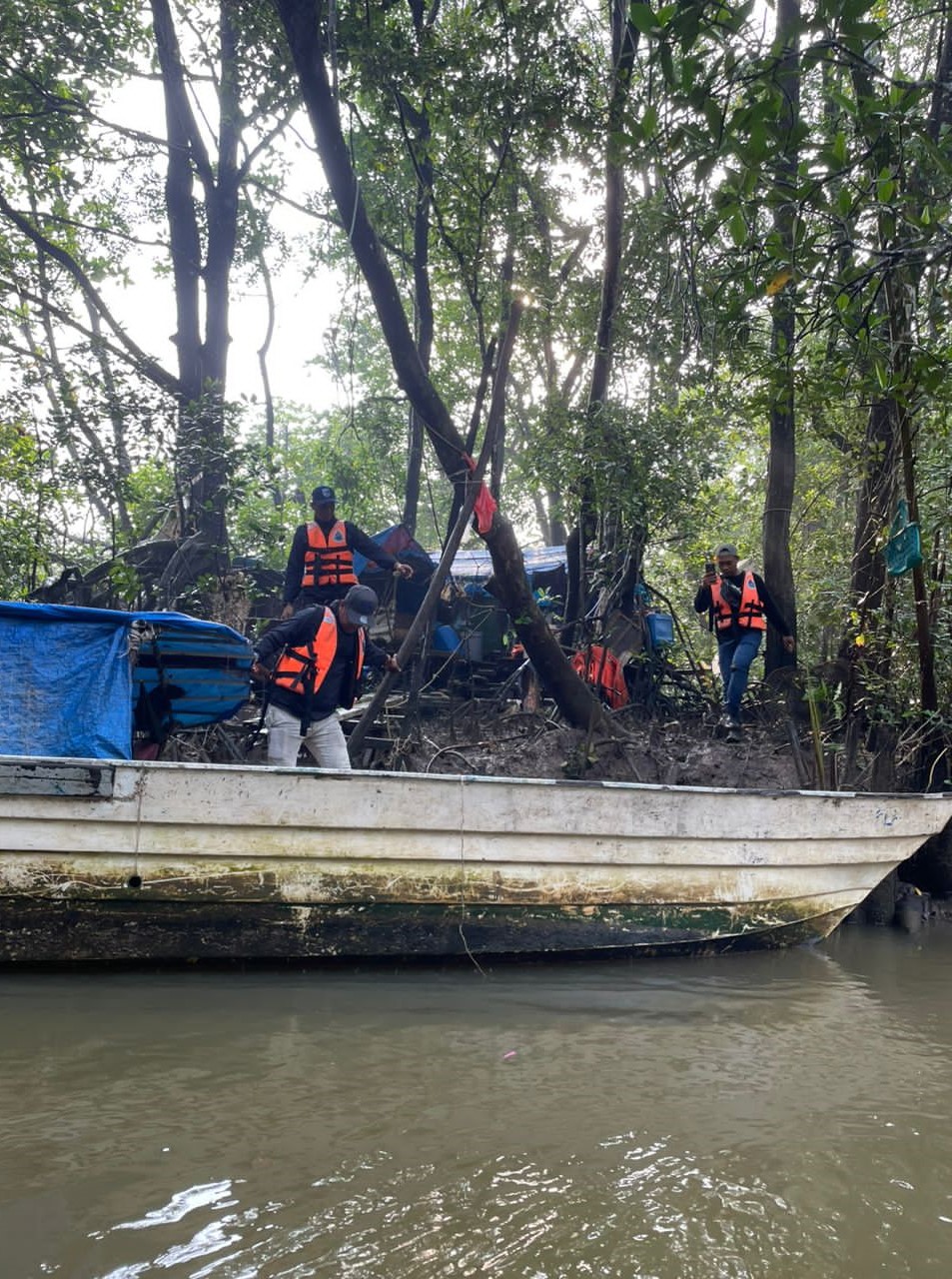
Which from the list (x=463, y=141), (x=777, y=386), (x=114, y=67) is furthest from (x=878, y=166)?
(x=114, y=67)

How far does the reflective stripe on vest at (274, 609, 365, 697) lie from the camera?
17.8 feet

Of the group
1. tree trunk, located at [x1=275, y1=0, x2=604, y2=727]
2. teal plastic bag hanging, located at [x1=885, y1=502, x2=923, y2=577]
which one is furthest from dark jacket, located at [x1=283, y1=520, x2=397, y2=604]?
teal plastic bag hanging, located at [x1=885, y1=502, x2=923, y2=577]

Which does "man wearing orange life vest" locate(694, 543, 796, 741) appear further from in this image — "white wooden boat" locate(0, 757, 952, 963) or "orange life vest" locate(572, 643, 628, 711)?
"white wooden boat" locate(0, 757, 952, 963)

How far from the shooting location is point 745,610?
25.0 ft

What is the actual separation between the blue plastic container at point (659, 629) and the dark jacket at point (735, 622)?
794mm

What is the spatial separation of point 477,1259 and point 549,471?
21.9ft

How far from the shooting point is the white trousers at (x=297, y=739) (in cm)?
548

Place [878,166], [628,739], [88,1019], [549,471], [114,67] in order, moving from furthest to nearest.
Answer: [114,67] < [549,471] < [628,739] < [88,1019] < [878,166]

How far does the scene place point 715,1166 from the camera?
2.80 metres

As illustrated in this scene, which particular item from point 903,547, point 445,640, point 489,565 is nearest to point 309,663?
point 445,640

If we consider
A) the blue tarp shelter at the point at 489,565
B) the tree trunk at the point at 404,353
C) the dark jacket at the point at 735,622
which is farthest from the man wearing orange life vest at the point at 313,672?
the blue tarp shelter at the point at 489,565

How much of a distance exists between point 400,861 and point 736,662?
3.89m

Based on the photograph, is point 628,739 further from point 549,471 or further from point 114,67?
point 114,67

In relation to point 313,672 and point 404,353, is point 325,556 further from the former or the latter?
point 313,672
